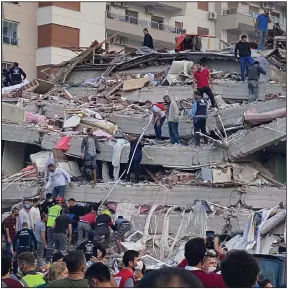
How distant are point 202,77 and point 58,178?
4.69m

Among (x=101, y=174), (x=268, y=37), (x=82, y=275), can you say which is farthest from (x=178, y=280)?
(x=268, y=37)

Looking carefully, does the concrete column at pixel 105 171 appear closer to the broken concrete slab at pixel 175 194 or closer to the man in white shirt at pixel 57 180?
the broken concrete slab at pixel 175 194

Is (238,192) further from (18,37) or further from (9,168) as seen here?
(18,37)

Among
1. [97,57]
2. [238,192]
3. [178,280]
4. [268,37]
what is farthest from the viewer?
[97,57]

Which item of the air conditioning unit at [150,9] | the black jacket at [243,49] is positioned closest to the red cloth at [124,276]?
the black jacket at [243,49]

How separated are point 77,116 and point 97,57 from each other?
20.4ft

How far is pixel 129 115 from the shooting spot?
941 inches

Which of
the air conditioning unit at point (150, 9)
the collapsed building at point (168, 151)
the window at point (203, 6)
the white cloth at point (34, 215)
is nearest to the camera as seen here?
the white cloth at point (34, 215)

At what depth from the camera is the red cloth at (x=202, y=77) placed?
22.0 metres

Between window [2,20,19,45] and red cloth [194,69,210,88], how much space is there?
71.5 feet

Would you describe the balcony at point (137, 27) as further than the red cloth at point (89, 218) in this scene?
Yes

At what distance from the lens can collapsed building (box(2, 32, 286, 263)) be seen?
63.1ft

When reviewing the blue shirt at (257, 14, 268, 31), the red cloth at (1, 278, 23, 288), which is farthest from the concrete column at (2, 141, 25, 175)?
the red cloth at (1, 278, 23, 288)

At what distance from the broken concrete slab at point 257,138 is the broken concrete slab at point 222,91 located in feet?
9.23
